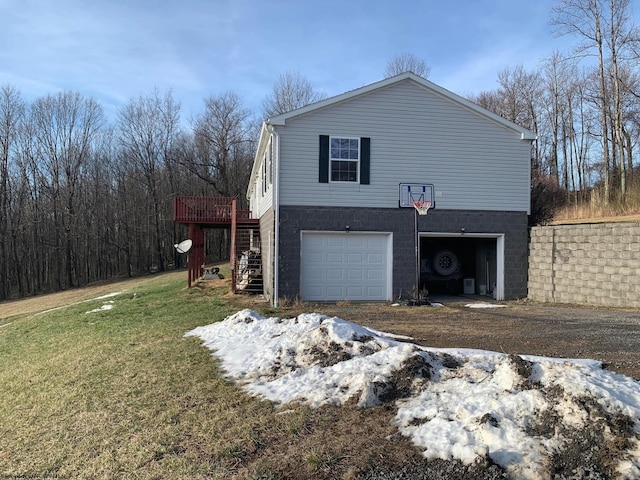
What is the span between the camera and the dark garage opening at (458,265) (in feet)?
46.9

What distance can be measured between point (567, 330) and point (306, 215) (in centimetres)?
678

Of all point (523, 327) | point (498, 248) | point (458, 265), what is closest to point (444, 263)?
point (458, 265)

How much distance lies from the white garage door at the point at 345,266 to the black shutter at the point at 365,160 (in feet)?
4.98

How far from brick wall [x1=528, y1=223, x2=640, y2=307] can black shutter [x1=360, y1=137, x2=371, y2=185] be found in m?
5.07

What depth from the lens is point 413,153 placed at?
42.0ft

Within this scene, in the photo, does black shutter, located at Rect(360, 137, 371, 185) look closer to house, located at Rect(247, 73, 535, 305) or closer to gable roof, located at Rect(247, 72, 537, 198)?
house, located at Rect(247, 73, 535, 305)

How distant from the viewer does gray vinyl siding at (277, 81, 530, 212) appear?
12320 millimetres

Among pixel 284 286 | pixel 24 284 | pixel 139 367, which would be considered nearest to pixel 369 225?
pixel 284 286

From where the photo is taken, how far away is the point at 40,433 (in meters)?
4.61

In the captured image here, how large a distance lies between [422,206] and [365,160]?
197cm

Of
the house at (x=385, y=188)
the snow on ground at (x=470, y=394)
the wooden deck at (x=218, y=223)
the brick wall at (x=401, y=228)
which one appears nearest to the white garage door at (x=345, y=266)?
the house at (x=385, y=188)

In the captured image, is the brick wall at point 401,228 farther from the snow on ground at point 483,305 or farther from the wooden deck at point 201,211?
the wooden deck at point 201,211

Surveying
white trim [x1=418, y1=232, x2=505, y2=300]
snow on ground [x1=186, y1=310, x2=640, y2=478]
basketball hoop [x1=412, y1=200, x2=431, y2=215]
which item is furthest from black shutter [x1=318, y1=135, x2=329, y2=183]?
snow on ground [x1=186, y1=310, x2=640, y2=478]

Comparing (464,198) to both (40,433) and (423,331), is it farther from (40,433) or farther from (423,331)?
(40,433)
